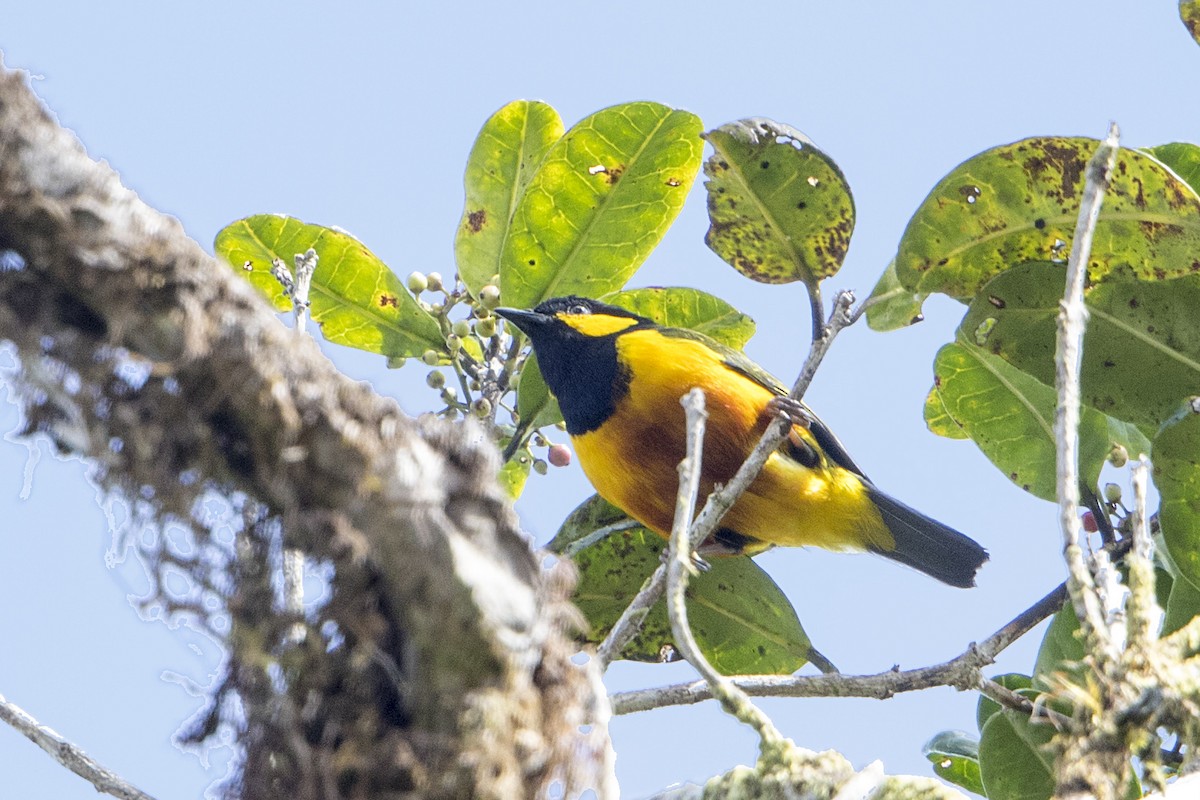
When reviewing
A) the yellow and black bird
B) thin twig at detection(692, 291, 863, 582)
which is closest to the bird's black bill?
the yellow and black bird

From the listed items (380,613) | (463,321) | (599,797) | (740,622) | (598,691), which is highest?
(463,321)

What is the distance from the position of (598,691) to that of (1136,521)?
2.38ft

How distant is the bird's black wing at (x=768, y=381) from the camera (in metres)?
3.90

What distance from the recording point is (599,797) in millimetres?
1345

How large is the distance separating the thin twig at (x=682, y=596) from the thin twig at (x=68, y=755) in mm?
735

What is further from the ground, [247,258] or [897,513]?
[247,258]

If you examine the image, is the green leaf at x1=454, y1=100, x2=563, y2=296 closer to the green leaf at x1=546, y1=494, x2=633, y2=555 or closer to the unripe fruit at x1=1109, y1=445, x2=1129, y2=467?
the green leaf at x1=546, y1=494, x2=633, y2=555

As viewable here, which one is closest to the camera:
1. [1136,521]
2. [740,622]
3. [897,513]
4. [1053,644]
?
[1136,521]

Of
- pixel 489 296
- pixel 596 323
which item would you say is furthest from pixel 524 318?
pixel 596 323

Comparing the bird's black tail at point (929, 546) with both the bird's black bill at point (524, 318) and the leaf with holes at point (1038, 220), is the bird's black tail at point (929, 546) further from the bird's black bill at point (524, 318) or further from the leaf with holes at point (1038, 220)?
the leaf with holes at point (1038, 220)

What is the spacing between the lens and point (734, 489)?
2338mm

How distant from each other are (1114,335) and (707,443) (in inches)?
53.5

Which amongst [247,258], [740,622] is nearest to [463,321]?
[247,258]

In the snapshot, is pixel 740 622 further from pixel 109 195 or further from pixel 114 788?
pixel 109 195
